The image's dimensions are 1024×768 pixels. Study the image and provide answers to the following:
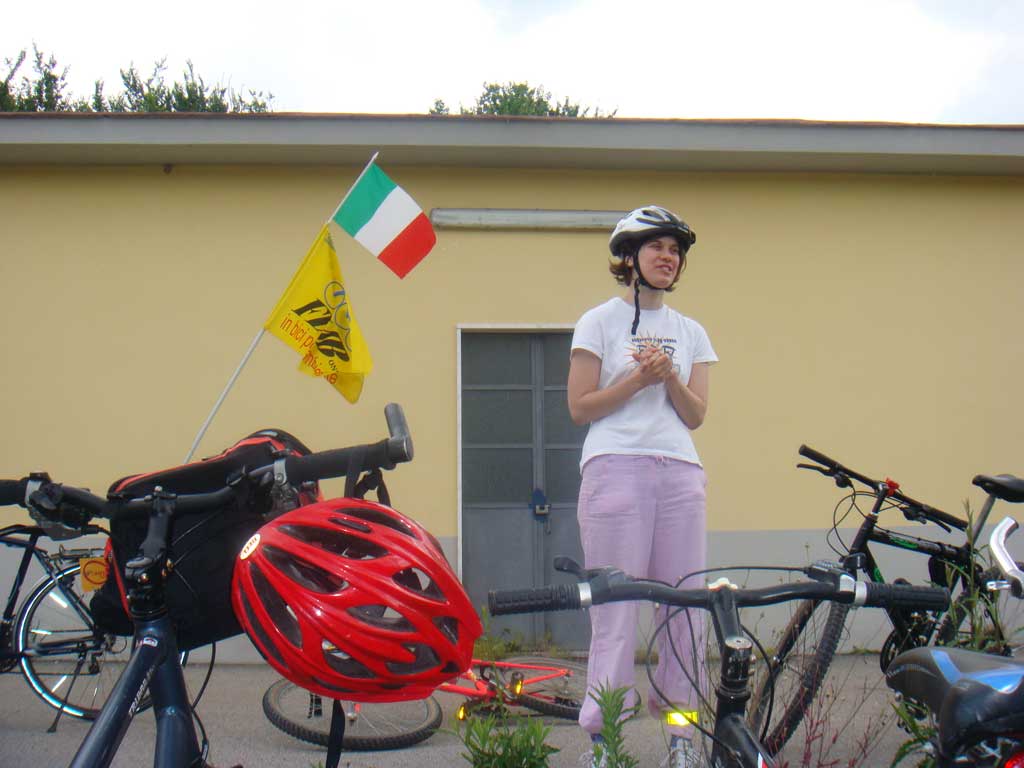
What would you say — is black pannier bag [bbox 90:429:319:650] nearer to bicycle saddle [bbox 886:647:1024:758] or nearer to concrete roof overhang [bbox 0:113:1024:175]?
bicycle saddle [bbox 886:647:1024:758]

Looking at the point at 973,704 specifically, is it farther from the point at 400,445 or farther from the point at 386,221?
the point at 386,221

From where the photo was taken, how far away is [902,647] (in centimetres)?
381

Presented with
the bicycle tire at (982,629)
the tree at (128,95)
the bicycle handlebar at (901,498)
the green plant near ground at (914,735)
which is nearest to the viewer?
Result: the green plant near ground at (914,735)

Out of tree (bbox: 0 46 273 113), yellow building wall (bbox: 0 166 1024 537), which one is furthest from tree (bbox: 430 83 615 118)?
yellow building wall (bbox: 0 166 1024 537)

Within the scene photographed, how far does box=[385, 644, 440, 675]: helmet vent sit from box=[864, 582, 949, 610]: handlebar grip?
2.50 ft

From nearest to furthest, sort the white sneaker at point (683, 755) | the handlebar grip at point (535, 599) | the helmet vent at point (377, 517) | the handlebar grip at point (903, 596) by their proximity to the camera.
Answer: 1. the handlebar grip at point (535, 599)
2. the handlebar grip at point (903, 596)
3. the helmet vent at point (377, 517)
4. the white sneaker at point (683, 755)

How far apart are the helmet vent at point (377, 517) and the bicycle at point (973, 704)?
39.3 inches

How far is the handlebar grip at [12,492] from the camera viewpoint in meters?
1.96

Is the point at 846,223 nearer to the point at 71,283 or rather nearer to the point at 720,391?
the point at 720,391

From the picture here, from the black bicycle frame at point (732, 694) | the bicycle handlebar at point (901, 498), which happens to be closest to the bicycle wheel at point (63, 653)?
the bicycle handlebar at point (901, 498)

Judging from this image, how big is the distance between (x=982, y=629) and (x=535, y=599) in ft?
8.33

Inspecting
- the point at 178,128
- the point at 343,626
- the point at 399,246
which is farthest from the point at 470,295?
the point at 343,626

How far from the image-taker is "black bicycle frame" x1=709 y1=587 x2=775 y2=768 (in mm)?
1591

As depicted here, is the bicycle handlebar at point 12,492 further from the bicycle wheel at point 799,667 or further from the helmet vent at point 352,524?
the bicycle wheel at point 799,667
